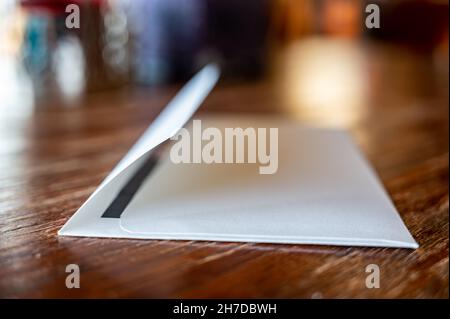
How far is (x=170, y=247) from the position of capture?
358mm

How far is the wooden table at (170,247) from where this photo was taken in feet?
1.00

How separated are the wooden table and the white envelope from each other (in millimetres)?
13

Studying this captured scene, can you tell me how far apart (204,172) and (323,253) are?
0.71ft

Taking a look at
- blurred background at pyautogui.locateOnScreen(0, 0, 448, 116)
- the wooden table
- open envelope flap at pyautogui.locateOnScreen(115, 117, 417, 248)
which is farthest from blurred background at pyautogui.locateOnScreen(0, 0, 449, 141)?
open envelope flap at pyautogui.locateOnScreen(115, 117, 417, 248)

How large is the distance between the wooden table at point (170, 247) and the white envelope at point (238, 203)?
1 cm

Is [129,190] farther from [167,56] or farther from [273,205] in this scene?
[167,56]

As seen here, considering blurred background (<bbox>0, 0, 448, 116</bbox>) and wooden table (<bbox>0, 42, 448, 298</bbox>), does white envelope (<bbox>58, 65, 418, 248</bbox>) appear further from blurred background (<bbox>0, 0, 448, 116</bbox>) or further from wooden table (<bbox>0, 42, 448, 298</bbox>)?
blurred background (<bbox>0, 0, 448, 116</bbox>)

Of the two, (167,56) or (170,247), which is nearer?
(170,247)

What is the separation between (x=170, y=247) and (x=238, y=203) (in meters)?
0.10

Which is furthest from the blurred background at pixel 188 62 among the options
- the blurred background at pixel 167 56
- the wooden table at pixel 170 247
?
the wooden table at pixel 170 247

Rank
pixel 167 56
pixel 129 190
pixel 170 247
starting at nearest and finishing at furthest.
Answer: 1. pixel 170 247
2. pixel 129 190
3. pixel 167 56

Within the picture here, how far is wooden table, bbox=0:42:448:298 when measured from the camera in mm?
305

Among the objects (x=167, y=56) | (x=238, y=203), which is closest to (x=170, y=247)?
(x=238, y=203)

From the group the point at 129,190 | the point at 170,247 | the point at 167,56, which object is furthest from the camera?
the point at 167,56
